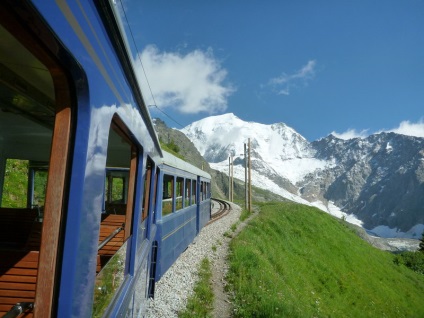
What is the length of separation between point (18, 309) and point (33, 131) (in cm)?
345

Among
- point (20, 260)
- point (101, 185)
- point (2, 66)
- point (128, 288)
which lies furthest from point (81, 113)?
point (128, 288)

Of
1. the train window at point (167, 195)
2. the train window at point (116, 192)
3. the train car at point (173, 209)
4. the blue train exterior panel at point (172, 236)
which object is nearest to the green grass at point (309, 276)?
the blue train exterior panel at point (172, 236)

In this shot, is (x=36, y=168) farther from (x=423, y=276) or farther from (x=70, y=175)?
(x=423, y=276)

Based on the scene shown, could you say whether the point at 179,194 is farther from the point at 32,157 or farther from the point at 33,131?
the point at 33,131

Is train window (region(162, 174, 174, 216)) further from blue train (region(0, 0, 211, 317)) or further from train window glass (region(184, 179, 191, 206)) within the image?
blue train (region(0, 0, 211, 317))

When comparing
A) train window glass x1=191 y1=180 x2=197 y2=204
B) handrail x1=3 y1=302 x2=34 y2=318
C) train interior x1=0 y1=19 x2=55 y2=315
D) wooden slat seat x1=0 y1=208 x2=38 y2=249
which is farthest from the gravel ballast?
handrail x1=3 y1=302 x2=34 y2=318

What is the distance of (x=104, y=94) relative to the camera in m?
1.85

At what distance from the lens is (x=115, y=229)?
14.2 ft

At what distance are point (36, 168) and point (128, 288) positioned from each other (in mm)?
4123

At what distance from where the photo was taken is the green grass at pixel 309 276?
8.35m

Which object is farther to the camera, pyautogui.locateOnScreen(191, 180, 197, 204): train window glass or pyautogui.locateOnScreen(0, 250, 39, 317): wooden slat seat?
pyautogui.locateOnScreen(191, 180, 197, 204): train window glass

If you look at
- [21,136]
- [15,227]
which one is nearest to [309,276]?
[15,227]

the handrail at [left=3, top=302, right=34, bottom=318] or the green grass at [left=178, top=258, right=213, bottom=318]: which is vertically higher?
the handrail at [left=3, top=302, right=34, bottom=318]

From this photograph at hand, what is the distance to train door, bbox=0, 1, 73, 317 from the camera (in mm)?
1304
